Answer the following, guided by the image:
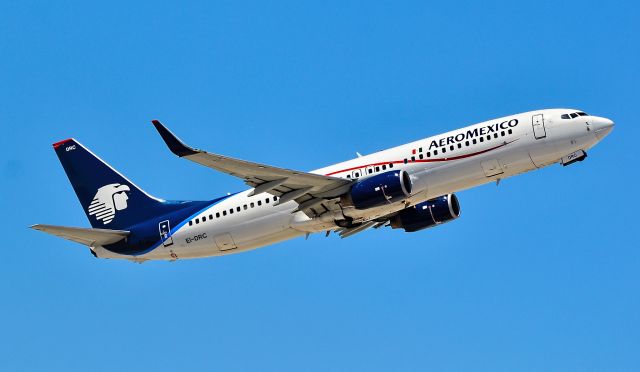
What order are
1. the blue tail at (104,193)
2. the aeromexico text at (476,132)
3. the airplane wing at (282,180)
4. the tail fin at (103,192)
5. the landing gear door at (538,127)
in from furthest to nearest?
1. the tail fin at (103,192)
2. the blue tail at (104,193)
3. the aeromexico text at (476,132)
4. the landing gear door at (538,127)
5. the airplane wing at (282,180)

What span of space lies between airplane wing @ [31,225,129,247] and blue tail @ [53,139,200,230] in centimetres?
154

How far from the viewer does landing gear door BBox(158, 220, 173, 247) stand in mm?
61500

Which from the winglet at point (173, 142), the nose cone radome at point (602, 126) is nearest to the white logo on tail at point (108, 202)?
the winglet at point (173, 142)

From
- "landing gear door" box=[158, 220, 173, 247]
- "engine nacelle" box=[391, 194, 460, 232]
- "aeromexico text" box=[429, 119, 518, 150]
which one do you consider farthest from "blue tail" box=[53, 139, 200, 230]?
"aeromexico text" box=[429, 119, 518, 150]

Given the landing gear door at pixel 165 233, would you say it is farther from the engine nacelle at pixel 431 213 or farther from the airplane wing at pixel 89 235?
the engine nacelle at pixel 431 213

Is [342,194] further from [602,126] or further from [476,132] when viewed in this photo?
[602,126]

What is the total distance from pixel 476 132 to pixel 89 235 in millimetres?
22795

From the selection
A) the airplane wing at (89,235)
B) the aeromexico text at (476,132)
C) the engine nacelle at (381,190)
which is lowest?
the airplane wing at (89,235)

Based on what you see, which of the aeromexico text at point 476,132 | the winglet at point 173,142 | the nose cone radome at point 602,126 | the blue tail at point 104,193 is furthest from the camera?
the blue tail at point 104,193

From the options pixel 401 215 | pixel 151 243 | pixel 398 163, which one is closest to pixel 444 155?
pixel 398 163

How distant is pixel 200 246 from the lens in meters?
60.8

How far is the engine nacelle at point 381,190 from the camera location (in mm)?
54594

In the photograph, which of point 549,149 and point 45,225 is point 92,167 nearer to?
point 45,225

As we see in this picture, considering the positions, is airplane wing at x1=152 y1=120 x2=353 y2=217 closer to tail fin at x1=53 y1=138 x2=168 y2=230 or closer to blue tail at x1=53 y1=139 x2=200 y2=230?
blue tail at x1=53 y1=139 x2=200 y2=230
